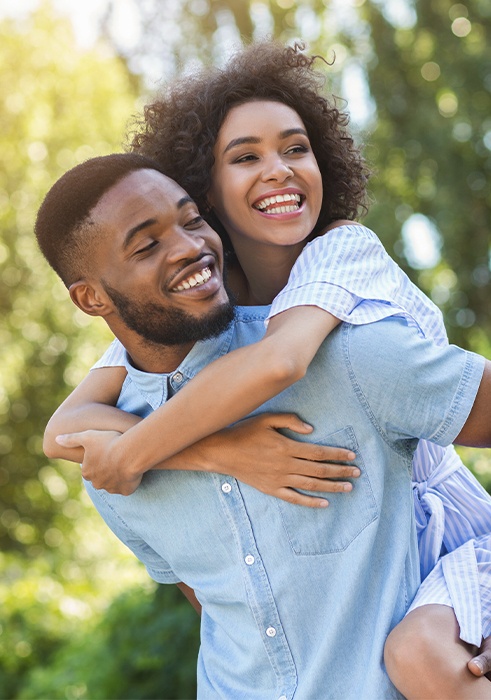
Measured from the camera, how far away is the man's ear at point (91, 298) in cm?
237

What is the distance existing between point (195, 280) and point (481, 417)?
721 millimetres

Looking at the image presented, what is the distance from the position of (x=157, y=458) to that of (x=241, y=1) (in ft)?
47.1

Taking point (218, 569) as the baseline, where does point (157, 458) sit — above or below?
above

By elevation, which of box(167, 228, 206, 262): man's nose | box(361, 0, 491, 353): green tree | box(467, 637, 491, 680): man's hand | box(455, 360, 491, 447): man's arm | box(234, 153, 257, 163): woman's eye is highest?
box(234, 153, 257, 163): woman's eye

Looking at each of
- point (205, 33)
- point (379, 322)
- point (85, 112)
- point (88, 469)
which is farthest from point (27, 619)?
point (205, 33)

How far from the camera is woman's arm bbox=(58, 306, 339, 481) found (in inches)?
77.4

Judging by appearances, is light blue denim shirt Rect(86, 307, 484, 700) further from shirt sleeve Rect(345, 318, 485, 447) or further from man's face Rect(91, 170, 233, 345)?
man's face Rect(91, 170, 233, 345)

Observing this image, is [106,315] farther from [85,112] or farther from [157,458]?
[85,112]

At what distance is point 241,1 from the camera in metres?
15.2

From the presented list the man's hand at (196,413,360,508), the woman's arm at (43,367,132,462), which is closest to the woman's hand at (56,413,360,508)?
the man's hand at (196,413,360,508)

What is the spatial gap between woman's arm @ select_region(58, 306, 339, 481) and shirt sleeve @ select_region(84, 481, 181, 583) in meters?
0.32

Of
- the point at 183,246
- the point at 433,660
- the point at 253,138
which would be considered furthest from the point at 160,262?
the point at 433,660

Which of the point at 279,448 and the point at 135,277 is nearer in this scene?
the point at 279,448

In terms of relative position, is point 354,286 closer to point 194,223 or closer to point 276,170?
point 194,223
